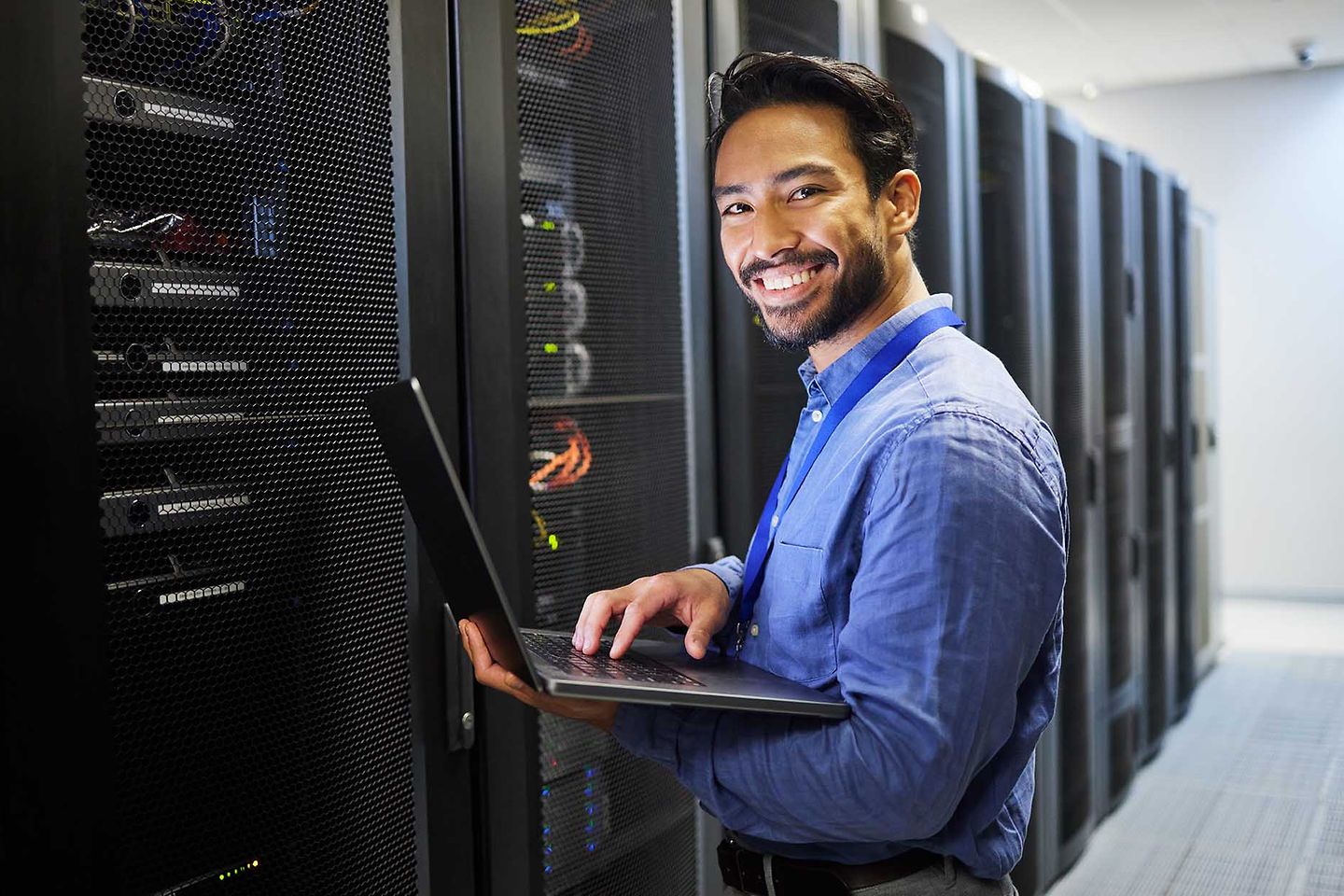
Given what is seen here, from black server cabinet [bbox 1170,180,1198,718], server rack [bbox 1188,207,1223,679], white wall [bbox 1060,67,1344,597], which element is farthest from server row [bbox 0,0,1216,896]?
white wall [bbox 1060,67,1344,597]

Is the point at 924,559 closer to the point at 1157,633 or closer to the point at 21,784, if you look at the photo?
the point at 21,784

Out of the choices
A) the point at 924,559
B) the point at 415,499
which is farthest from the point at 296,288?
the point at 924,559

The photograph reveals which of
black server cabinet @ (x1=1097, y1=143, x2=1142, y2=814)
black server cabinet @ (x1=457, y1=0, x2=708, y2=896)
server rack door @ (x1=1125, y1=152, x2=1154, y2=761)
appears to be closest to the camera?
black server cabinet @ (x1=457, y1=0, x2=708, y2=896)

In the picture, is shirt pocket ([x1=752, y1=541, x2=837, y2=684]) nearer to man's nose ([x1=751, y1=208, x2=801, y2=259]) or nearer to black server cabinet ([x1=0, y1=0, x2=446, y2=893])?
man's nose ([x1=751, y1=208, x2=801, y2=259])

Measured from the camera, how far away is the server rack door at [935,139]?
7.77 feet

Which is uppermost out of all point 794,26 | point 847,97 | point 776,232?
point 794,26

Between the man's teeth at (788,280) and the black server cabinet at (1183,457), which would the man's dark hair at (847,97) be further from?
the black server cabinet at (1183,457)

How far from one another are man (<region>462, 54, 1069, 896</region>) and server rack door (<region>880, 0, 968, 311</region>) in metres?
1.31

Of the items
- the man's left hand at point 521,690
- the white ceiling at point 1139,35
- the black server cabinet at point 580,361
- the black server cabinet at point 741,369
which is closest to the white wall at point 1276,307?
the white ceiling at point 1139,35

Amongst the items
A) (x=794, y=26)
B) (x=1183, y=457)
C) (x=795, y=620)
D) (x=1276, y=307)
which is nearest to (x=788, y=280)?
(x=795, y=620)

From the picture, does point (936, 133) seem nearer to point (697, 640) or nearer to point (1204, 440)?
point (697, 640)

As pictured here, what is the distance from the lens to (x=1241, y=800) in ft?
12.3

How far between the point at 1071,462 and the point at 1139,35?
3844 mm

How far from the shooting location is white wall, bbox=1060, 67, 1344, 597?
6.84 meters
